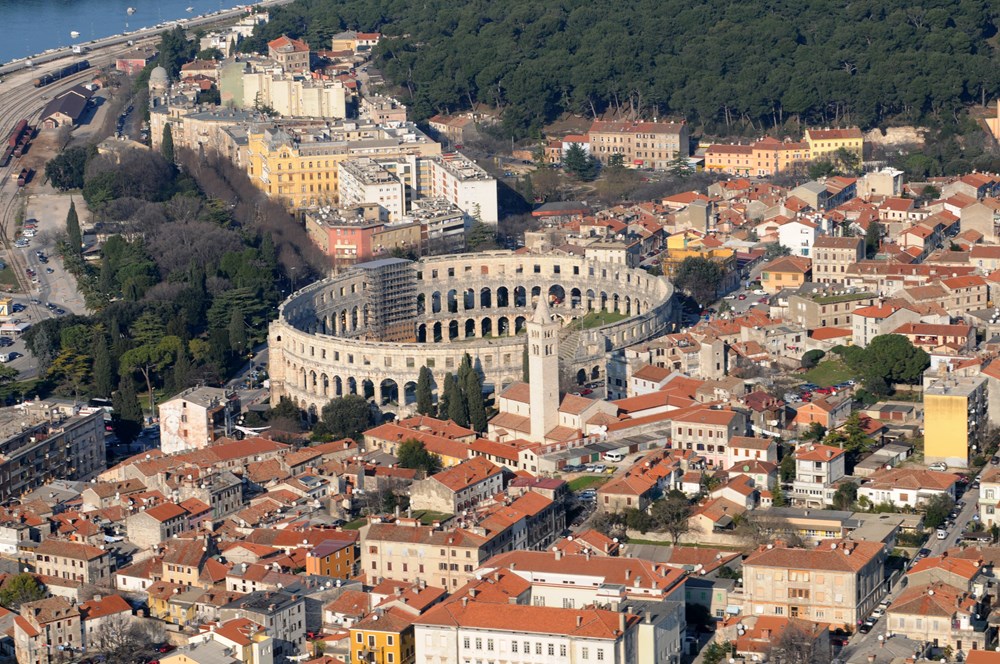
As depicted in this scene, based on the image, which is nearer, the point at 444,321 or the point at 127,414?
the point at 127,414

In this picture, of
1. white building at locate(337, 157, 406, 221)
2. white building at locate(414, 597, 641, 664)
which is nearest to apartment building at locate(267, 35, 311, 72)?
white building at locate(337, 157, 406, 221)

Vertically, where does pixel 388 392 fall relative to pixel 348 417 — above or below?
below

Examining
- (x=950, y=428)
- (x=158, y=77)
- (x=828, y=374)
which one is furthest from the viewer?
(x=158, y=77)

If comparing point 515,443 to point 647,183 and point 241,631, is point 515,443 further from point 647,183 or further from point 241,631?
point 647,183

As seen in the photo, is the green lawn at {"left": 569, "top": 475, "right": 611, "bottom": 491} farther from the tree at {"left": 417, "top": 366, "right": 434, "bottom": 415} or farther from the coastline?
A: the coastline

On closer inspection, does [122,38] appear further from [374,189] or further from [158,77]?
[374,189]

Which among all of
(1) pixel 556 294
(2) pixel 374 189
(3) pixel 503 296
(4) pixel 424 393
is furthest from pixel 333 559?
(2) pixel 374 189

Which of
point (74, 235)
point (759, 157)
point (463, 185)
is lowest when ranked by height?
point (74, 235)

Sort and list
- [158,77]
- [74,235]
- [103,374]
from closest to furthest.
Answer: [103,374]
[74,235]
[158,77]
